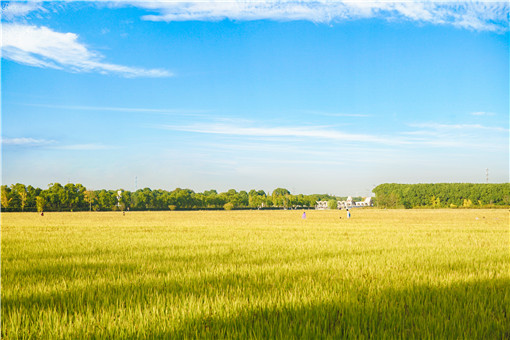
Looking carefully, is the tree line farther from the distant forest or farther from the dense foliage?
the dense foliage

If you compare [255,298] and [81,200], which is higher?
[255,298]

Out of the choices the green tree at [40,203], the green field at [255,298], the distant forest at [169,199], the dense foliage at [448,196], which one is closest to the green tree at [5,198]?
the distant forest at [169,199]

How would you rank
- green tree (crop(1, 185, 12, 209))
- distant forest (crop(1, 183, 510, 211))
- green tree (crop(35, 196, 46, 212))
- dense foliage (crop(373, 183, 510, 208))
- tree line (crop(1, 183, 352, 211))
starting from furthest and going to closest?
dense foliage (crop(373, 183, 510, 208))
distant forest (crop(1, 183, 510, 211))
tree line (crop(1, 183, 352, 211))
green tree (crop(35, 196, 46, 212))
green tree (crop(1, 185, 12, 209))

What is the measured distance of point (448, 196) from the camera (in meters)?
183

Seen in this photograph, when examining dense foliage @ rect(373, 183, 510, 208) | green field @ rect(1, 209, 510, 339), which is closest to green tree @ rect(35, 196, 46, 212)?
green field @ rect(1, 209, 510, 339)

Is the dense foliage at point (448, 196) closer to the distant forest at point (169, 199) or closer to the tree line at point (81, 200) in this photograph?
the distant forest at point (169, 199)

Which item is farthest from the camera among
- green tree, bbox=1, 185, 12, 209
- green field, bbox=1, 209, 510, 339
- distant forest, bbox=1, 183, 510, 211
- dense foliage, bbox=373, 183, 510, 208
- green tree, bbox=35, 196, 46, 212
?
dense foliage, bbox=373, 183, 510, 208

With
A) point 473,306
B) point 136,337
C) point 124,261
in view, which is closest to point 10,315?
point 136,337

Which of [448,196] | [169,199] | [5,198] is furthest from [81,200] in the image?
[448,196]

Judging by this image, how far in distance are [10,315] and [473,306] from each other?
6.52 meters

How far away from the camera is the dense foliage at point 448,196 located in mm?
168875

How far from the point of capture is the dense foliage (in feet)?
554

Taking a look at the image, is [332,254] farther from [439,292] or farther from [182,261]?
[439,292]

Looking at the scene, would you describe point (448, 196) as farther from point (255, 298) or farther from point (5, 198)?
point (255, 298)
